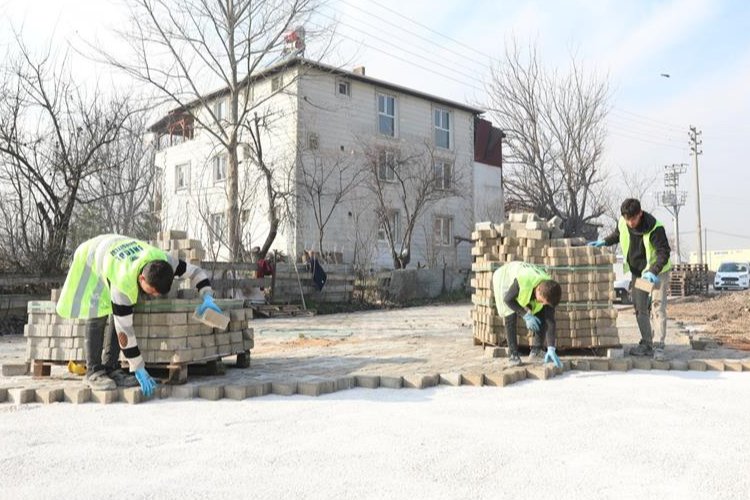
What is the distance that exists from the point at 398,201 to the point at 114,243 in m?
20.3

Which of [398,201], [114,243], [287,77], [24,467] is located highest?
[287,77]

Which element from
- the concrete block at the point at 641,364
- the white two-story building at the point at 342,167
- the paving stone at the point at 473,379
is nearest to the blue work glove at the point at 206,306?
the paving stone at the point at 473,379

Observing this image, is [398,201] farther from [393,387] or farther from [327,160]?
[393,387]

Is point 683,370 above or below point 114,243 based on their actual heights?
below

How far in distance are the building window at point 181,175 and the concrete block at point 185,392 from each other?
2276cm

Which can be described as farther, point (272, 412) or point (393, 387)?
point (393, 387)

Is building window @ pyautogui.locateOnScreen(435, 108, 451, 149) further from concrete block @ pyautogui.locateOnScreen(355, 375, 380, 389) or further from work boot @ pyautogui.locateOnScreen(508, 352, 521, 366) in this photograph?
concrete block @ pyautogui.locateOnScreen(355, 375, 380, 389)

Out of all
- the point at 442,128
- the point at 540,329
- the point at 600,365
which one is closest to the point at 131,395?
the point at 540,329

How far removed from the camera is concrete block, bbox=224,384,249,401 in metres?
Result: 5.39

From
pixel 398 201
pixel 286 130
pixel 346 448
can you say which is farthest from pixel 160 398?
pixel 398 201

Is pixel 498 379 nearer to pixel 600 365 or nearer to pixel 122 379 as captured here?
pixel 600 365

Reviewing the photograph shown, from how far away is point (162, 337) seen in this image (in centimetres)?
584

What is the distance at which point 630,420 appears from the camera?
4633 mm

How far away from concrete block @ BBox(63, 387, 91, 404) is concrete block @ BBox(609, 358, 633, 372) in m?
5.32
